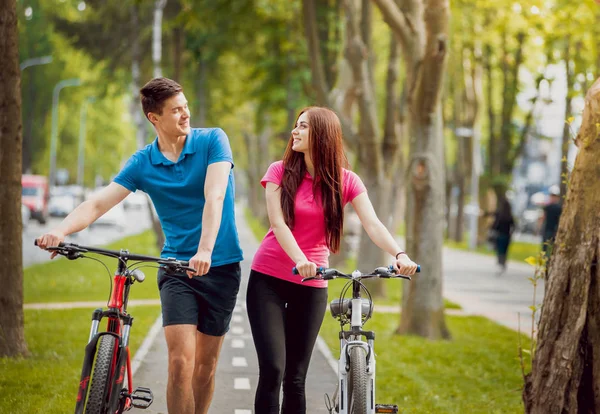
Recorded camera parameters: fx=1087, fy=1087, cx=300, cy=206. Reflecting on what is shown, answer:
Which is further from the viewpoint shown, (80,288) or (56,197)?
(56,197)

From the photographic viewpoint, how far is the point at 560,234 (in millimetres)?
6316

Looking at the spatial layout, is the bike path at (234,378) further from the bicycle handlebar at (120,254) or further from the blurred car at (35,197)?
the blurred car at (35,197)

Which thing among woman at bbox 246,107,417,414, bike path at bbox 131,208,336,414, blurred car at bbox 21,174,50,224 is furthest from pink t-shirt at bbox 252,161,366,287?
blurred car at bbox 21,174,50,224

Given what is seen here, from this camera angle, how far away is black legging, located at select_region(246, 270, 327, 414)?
5.29m

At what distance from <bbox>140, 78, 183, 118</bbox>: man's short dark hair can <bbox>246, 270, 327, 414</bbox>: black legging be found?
0.96 m

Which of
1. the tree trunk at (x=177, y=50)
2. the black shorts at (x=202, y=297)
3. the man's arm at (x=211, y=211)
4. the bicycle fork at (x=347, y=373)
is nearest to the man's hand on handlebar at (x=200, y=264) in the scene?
the man's arm at (x=211, y=211)

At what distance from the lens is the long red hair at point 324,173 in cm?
538

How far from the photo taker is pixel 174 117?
522cm

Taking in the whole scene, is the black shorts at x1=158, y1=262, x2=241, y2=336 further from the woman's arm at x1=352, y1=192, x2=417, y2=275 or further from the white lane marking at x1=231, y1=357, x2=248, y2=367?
the white lane marking at x1=231, y1=357, x2=248, y2=367

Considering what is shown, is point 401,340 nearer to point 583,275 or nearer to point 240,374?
point 240,374

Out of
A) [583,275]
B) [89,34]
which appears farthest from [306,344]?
[89,34]

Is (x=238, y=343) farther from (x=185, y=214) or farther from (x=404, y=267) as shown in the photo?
(x=404, y=267)

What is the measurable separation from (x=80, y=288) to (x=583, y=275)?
1348 cm

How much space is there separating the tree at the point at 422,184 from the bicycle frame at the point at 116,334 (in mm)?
7892
